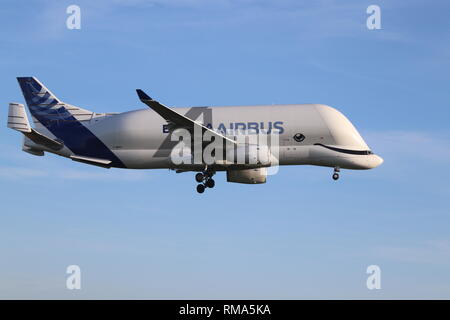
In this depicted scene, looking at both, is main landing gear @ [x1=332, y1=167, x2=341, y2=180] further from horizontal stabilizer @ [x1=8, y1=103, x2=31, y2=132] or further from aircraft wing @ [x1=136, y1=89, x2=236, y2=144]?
horizontal stabilizer @ [x1=8, y1=103, x2=31, y2=132]

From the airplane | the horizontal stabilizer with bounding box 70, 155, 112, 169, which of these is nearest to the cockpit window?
the airplane

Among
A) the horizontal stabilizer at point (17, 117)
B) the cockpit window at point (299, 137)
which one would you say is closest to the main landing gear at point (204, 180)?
the cockpit window at point (299, 137)

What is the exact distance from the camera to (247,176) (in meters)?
64.4

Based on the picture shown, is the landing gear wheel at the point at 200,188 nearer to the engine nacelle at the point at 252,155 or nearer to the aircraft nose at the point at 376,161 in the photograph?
the engine nacelle at the point at 252,155

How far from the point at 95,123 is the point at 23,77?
28.1ft

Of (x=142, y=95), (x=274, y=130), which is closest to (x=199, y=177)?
(x=274, y=130)

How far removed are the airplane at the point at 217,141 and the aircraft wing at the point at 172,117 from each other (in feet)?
0.25

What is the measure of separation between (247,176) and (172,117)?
9.89 m

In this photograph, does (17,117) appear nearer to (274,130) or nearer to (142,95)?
(142,95)

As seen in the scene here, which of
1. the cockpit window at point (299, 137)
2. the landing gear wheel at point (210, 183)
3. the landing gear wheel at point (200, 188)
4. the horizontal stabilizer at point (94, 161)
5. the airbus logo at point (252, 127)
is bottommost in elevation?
the landing gear wheel at point (200, 188)

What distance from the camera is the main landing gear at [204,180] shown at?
62.8 m

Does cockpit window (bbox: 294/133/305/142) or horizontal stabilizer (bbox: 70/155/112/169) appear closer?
cockpit window (bbox: 294/133/305/142)

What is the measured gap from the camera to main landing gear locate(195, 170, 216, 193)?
206ft

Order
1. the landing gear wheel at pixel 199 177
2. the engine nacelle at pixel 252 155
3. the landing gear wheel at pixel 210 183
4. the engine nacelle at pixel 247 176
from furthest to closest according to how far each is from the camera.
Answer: the engine nacelle at pixel 247 176
the landing gear wheel at pixel 210 183
the landing gear wheel at pixel 199 177
the engine nacelle at pixel 252 155
